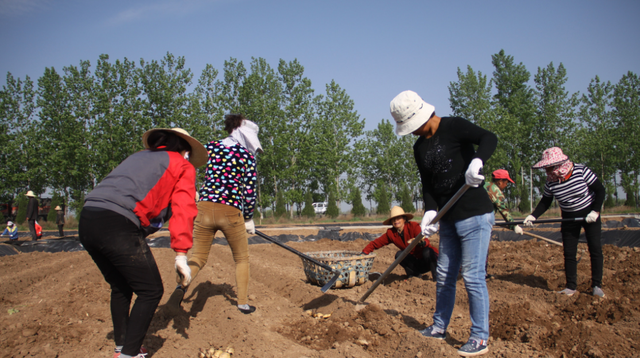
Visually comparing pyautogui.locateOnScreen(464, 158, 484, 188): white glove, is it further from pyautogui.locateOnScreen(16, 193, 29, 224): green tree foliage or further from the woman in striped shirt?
pyautogui.locateOnScreen(16, 193, 29, 224): green tree foliage

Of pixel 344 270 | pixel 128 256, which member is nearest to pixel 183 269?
pixel 128 256

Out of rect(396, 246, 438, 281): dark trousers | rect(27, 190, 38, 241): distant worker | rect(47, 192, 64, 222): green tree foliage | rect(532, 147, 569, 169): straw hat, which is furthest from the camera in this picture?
rect(47, 192, 64, 222): green tree foliage

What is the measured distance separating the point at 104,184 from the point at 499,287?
14.4ft

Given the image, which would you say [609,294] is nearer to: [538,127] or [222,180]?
[222,180]

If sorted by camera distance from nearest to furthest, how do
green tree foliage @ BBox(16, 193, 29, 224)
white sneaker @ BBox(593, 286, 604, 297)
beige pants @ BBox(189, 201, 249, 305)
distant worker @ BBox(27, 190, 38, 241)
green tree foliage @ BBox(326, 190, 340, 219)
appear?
beige pants @ BBox(189, 201, 249, 305)
white sneaker @ BBox(593, 286, 604, 297)
distant worker @ BBox(27, 190, 38, 241)
green tree foliage @ BBox(16, 193, 29, 224)
green tree foliage @ BBox(326, 190, 340, 219)

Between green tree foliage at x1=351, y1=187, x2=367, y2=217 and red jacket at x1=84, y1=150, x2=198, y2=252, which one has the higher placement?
red jacket at x1=84, y1=150, x2=198, y2=252

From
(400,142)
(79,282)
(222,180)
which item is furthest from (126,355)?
(400,142)

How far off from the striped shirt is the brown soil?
956mm

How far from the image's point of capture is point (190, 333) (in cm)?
324

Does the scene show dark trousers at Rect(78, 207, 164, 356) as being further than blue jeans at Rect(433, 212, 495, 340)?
No

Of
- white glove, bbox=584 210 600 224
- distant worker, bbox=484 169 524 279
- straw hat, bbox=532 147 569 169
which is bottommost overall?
white glove, bbox=584 210 600 224

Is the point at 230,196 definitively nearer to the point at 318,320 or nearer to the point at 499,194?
the point at 318,320

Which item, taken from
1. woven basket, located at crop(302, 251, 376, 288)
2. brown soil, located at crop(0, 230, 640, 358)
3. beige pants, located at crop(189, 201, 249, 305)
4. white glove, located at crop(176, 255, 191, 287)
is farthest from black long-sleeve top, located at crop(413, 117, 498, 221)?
woven basket, located at crop(302, 251, 376, 288)

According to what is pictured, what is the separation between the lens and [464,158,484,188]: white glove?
2.48 metres
